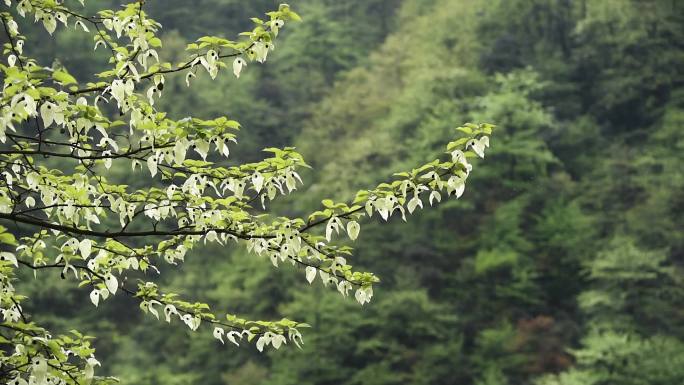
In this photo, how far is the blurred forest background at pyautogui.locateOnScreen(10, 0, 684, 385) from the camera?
109 ft

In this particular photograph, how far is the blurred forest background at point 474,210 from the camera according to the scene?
109 ft

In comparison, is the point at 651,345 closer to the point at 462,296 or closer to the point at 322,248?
the point at 462,296

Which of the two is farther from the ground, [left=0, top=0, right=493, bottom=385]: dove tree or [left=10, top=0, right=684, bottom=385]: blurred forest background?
[left=10, top=0, right=684, bottom=385]: blurred forest background

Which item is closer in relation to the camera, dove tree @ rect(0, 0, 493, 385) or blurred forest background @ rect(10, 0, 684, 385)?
dove tree @ rect(0, 0, 493, 385)

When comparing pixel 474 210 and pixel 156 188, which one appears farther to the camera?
pixel 474 210

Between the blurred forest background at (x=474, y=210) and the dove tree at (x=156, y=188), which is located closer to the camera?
the dove tree at (x=156, y=188)

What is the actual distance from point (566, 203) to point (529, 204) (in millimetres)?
1487

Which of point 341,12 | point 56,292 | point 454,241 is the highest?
point 341,12

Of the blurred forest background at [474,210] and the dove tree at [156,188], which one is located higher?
the blurred forest background at [474,210]

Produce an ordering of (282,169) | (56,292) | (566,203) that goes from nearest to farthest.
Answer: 1. (282,169)
2. (56,292)
3. (566,203)

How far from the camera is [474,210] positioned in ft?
130

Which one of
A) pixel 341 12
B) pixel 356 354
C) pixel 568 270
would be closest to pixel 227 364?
pixel 356 354

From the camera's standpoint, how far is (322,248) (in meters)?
5.81

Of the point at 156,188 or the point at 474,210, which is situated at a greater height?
the point at 474,210
